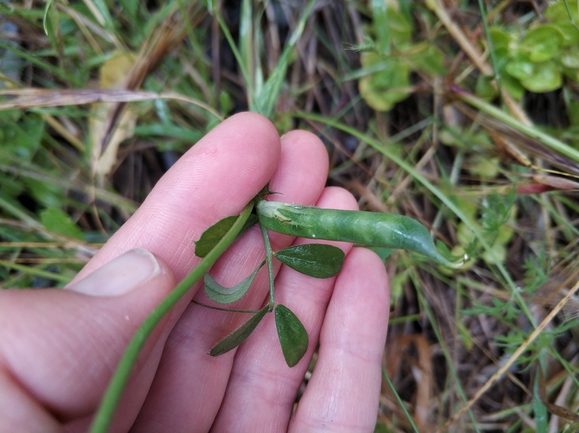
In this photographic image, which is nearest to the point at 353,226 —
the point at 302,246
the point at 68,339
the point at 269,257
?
the point at 302,246

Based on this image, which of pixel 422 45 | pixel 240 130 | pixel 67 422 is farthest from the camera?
pixel 422 45

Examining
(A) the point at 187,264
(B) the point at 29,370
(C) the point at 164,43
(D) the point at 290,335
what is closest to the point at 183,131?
(C) the point at 164,43

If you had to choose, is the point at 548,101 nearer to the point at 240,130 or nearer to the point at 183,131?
the point at 240,130

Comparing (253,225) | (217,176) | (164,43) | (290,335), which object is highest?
(164,43)

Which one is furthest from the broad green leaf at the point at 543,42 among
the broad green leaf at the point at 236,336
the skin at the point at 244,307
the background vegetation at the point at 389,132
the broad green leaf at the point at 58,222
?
the broad green leaf at the point at 58,222

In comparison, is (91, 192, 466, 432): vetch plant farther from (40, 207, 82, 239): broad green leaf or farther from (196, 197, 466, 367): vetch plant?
(40, 207, 82, 239): broad green leaf

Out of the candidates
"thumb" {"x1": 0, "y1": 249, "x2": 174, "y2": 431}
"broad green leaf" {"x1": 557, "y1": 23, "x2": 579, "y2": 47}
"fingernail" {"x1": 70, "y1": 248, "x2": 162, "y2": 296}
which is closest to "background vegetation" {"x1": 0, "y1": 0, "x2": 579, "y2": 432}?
"broad green leaf" {"x1": 557, "y1": 23, "x2": 579, "y2": 47}

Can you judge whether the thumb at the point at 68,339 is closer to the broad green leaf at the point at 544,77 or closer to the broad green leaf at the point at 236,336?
the broad green leaf at the point at 236,336

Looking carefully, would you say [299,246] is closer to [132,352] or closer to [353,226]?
[353,226]
